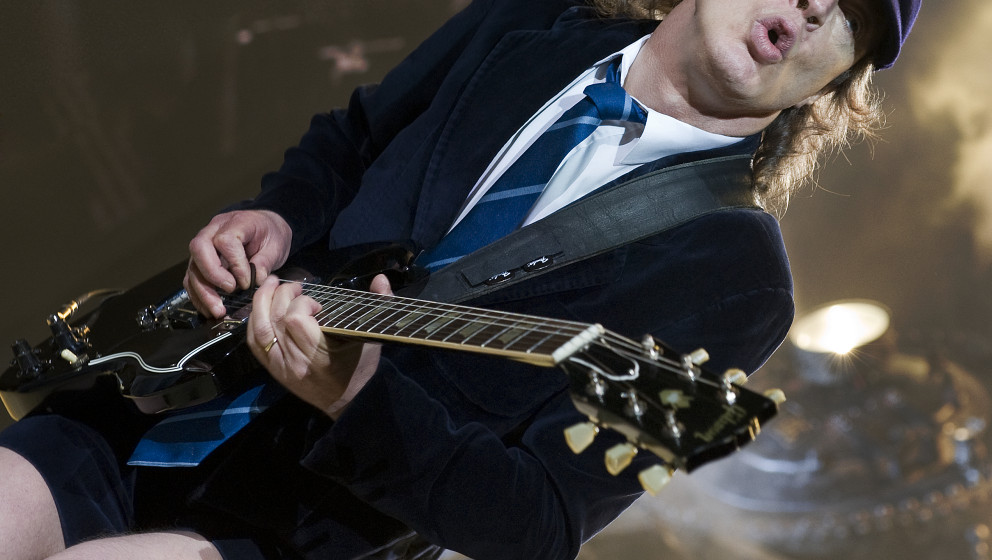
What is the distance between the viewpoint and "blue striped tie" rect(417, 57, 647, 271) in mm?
1143

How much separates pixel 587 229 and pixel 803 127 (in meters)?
0.49

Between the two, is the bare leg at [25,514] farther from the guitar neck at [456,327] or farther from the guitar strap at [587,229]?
the guitar strap at [587,229]

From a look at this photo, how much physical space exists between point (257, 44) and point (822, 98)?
138 centimetres

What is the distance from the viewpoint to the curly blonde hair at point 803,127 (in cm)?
124

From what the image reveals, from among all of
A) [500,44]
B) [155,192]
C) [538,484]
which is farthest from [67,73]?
[538,484]

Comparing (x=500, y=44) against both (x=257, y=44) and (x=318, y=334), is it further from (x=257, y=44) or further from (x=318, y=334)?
(x=257, y=44)

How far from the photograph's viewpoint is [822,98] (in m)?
1.25

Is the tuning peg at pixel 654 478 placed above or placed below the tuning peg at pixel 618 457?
below

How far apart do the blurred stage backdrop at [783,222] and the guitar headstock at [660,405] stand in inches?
61.1

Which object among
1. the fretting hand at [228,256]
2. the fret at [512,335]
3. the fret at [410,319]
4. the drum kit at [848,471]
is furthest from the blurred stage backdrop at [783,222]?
the fret at [512,335]

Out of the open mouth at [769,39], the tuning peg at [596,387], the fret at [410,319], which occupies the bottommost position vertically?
the tuning peg at [596,387]

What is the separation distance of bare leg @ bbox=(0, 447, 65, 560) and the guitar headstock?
708mm

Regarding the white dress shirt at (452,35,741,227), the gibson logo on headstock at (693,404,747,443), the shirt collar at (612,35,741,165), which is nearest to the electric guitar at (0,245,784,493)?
the gibson logo on headstock at (693,404,747,443)

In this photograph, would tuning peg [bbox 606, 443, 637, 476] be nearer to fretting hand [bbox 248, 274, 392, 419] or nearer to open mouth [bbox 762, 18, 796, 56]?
fretting hand [bbox 248, 274, 392, 419]
